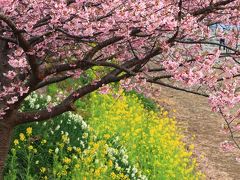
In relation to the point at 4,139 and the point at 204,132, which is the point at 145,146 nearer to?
the point at 204,132

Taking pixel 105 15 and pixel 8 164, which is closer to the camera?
pixel 105 15

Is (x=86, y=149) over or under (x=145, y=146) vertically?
under

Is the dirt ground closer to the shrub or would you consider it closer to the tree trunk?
the shrub

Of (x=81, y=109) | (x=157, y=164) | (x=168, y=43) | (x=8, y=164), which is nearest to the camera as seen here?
(x=168, y=43)

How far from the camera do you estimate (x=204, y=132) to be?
→ 12.2 metres

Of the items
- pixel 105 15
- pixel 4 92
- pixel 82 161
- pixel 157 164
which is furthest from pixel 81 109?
pixel 105 15

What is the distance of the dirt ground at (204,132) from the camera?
9625mm

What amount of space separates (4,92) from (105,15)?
1.29 m

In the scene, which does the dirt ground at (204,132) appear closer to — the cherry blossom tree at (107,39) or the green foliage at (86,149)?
the green foliage at (86,149)

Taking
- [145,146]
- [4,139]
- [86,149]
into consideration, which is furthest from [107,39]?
[145,146]

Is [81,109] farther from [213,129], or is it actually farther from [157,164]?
[213,129]

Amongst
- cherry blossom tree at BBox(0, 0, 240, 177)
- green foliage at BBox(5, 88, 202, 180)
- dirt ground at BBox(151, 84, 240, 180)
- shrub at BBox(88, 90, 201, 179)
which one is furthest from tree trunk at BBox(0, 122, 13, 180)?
dirt ground at BBox(151, 84, 240, 180)

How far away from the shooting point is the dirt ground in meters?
9.62

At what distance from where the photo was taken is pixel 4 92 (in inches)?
179
